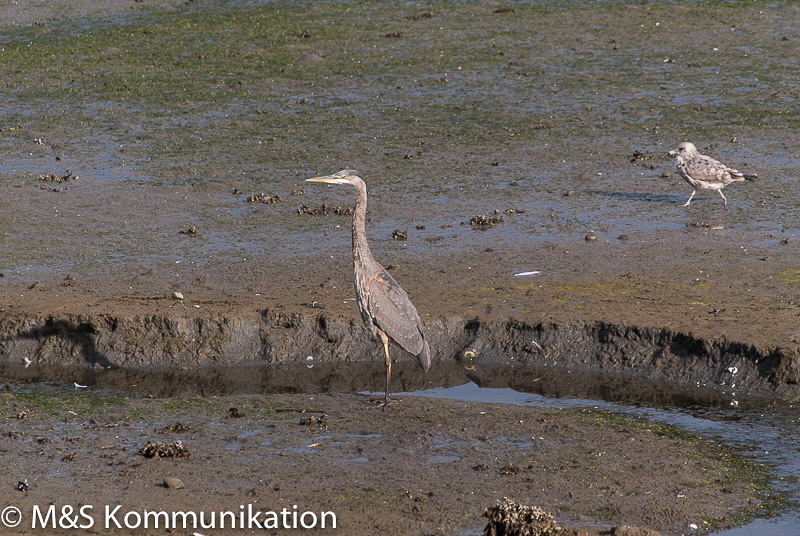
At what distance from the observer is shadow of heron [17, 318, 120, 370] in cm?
955

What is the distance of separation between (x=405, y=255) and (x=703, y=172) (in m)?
3.89

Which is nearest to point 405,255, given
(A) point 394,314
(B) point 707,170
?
(A) point 394,314

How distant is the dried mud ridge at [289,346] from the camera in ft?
30.7

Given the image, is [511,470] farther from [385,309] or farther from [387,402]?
[385,309]

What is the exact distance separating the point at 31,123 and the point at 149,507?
11.3m

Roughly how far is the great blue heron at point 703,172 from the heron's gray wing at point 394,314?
5.29 metres

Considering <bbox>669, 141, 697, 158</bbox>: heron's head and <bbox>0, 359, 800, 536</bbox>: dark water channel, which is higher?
<bbox>669, 141, 697, 158</bbox>: heron's head

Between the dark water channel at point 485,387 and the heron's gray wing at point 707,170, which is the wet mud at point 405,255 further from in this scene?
the heron's gray wing at point 707,170

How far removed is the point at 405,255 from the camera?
11.4 meters

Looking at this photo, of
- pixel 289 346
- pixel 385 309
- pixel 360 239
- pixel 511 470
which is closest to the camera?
pixel 511 470

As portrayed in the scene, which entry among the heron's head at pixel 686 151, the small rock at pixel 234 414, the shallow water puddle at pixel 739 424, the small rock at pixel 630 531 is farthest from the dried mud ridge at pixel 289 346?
the heron's head at pixel 686 151

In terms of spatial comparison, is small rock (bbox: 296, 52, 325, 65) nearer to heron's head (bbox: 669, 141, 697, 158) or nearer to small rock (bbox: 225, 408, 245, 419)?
heron's head (bbox: 669, 141, 697, 158)

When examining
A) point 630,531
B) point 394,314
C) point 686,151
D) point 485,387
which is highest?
point 686,151

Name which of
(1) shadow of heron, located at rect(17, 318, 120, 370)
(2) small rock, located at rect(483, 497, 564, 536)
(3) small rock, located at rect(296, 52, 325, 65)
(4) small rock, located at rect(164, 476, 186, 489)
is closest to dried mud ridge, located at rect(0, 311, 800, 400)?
(1) shadow of heron, located at rect(17, 318, 120, 370)
